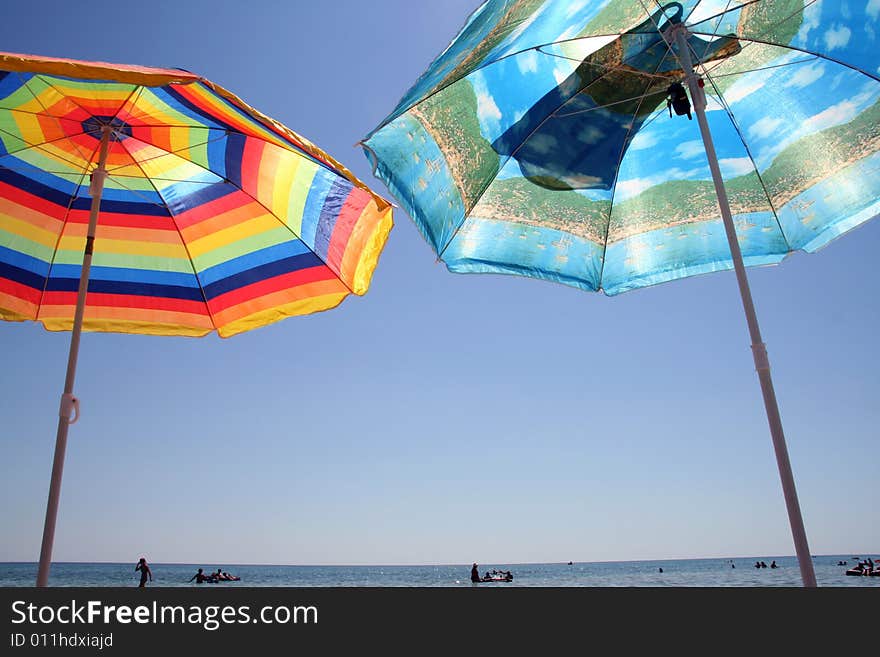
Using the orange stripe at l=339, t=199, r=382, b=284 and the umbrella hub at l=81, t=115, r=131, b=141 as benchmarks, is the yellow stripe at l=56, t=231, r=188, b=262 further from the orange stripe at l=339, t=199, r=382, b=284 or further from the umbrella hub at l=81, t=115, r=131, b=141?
the orange stripe at l=339, t=199, r=382, b=284

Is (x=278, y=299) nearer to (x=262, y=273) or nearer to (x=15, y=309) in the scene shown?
(x=262, y=273)

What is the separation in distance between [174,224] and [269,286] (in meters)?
→ 0.80

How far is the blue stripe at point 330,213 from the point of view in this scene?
4434 millimetres

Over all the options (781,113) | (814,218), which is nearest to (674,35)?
(781,113)

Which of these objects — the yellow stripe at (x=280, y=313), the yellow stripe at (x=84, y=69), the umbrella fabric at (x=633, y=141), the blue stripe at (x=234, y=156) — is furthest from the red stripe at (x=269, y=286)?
the yellow stripe at (x=84, y=69)

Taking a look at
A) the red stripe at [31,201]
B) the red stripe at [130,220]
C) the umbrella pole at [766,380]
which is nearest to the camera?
the umbrella pole at [766,380]

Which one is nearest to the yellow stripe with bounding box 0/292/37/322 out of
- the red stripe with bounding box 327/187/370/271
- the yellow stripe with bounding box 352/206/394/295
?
the red stripe with bounding box 327/187/370/271

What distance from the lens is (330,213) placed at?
14.8ft

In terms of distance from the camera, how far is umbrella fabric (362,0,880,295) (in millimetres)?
4016

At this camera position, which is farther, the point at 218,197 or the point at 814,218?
the point at 218,197

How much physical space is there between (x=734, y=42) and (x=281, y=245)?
319 centimetres

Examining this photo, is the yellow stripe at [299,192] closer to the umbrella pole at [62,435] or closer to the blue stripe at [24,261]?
the umbrella pole at [62,435]
